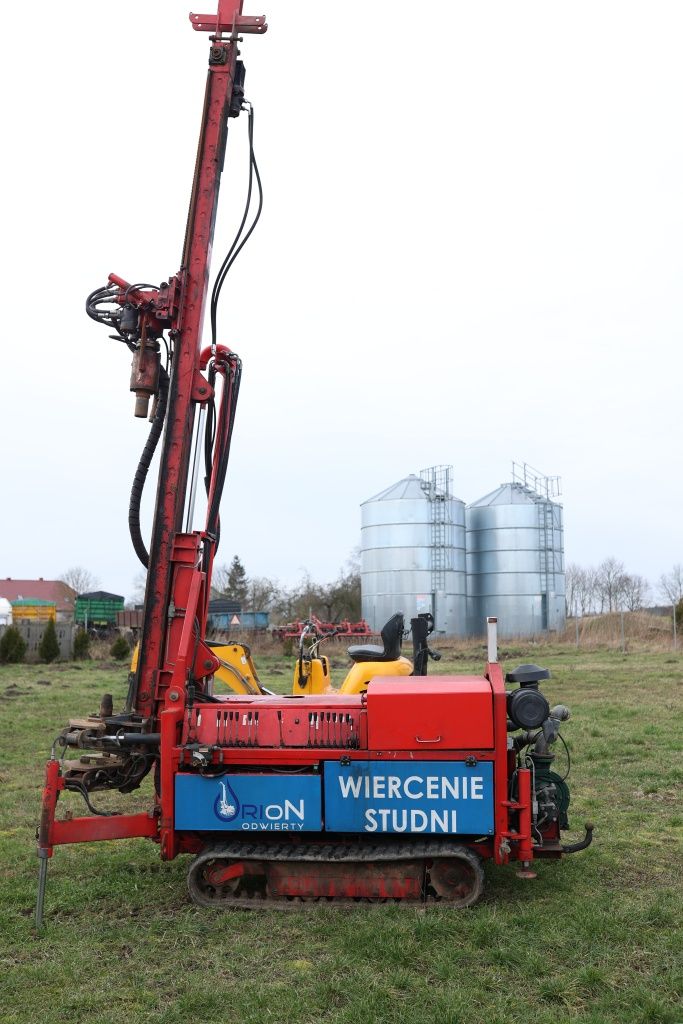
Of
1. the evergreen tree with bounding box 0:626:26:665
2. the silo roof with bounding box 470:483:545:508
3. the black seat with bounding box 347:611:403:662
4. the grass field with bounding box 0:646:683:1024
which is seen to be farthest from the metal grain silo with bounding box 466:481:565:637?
the grass field with bounding box 0:646:683:1024

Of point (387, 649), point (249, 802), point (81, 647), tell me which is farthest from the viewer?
point (81, 647)

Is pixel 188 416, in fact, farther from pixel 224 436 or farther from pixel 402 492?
pixel 402 492

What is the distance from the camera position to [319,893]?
569 cm

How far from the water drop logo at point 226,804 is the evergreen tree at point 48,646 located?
25470mm

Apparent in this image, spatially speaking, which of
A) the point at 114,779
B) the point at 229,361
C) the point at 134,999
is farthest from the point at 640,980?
the point at 229,361

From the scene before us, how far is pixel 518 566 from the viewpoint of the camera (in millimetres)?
35750

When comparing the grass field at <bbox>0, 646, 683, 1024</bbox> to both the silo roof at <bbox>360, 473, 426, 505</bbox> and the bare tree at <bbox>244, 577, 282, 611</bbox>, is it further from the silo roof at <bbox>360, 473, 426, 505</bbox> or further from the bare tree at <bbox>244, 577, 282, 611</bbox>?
the bare tree at <bbox>244, 577, 282, 611</bbox>

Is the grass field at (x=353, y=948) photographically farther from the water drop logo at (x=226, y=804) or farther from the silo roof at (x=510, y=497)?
the silo roof at (x=510, y=497)

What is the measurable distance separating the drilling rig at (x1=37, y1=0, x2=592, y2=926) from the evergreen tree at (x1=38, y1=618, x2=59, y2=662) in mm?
24625

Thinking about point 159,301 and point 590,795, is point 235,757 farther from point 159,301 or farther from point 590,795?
point 590,795

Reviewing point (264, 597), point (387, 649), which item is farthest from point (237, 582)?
point (387, 649)

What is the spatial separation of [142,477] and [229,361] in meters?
1.08

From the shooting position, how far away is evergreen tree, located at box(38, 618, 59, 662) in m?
29.5

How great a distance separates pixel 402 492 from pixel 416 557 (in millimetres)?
2619
